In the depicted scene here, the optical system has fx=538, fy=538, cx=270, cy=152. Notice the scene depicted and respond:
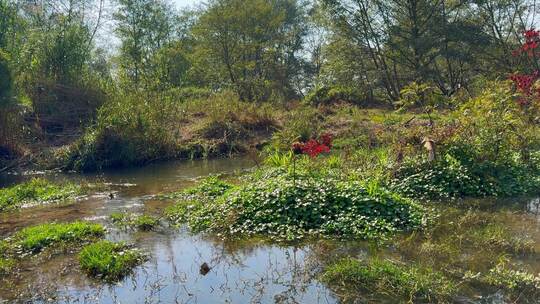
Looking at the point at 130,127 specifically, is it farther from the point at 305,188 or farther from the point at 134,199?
the point at 305,188

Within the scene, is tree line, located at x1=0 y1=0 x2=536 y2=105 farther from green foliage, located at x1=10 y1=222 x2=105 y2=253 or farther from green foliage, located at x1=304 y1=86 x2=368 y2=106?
green foliage, located at x1=10 y1=222 x2=105 y2=253

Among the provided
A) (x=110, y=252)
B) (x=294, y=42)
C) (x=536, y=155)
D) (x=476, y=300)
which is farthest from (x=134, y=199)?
(x=294, y=42)

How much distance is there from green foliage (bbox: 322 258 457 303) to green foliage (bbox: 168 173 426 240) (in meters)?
1.32

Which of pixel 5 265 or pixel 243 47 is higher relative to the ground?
pixel 243 47

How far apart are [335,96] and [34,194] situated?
16.8 meters

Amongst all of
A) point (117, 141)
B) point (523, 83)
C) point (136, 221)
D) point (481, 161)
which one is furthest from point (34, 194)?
point (523, 83)

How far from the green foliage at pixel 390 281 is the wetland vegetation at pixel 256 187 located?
1.0 inches

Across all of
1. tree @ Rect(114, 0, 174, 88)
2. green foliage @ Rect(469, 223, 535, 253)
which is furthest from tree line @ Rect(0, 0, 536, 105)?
green foliage @ Rect(469, 223, 535, 253)

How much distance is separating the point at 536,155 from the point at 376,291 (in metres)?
6.64

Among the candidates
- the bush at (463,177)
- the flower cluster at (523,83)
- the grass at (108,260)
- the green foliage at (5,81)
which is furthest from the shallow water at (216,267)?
the green foliage at (5,81)

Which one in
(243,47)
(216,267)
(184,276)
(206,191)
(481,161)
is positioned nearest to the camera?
(184,276)

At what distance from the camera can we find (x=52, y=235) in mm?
7750

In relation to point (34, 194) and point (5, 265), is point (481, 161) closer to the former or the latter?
point (5, 265)

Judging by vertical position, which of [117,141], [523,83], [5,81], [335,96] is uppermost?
[5,81]
